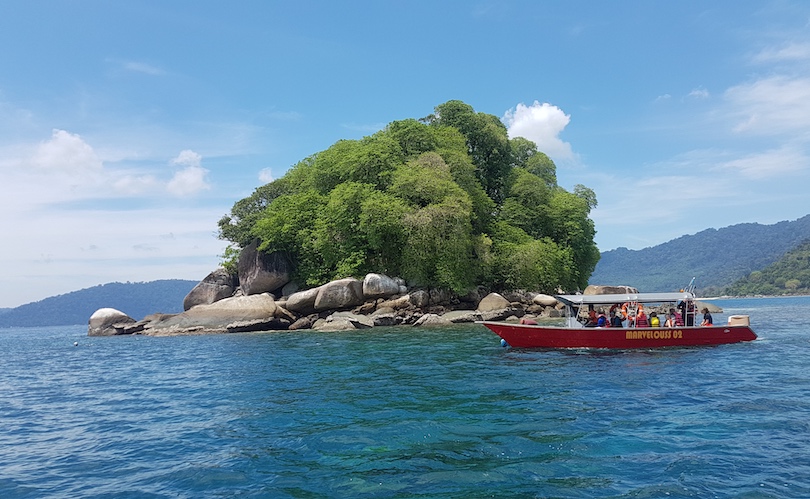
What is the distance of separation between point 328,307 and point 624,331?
23727 mm

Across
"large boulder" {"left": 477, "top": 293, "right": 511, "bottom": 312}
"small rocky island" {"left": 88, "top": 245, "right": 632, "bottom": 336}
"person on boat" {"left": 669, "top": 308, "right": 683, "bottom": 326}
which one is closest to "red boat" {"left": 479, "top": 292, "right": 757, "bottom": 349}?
"person on boat" {"left": 669, "top": 308, "right": 683, "bottom": 326}

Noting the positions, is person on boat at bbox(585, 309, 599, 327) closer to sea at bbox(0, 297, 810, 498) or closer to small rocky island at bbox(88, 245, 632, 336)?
sea at bbox(0, 297, 810, 498)

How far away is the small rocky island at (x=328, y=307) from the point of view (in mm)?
38938

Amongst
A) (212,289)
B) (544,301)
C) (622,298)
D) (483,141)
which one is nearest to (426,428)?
(622,298)

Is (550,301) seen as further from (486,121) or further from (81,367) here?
(81,367)

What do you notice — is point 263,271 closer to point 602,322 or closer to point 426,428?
point 602,322

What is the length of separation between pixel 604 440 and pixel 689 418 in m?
2.80

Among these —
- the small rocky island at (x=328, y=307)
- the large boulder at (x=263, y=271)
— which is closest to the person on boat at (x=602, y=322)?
the small rocky island at (x=328, y=307)

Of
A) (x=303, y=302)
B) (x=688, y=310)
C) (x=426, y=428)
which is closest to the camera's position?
(x=426, y=428)

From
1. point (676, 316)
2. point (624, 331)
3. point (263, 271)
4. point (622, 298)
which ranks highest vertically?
point (263, 271)

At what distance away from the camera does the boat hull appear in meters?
22.9

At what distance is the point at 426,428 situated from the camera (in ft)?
36.6

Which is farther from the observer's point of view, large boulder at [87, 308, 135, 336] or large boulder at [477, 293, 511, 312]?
large boulder at [87, 308, 135, 336]

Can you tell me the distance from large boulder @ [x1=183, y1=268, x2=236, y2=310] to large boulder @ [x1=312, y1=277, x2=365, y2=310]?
13.0m
